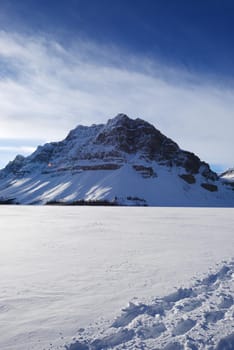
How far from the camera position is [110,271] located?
7.75 meters

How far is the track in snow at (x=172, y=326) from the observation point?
3957mm

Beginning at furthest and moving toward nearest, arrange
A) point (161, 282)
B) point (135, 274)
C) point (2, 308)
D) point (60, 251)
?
point (60, 251)
point (135, 274)
point (161, 282)
point (2, 308)

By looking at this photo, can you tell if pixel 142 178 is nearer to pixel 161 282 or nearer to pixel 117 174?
pixel 117 174

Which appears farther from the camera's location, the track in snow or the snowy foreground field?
the snowy foreground field

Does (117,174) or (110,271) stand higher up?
(117,174)

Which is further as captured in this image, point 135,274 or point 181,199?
point 181,199

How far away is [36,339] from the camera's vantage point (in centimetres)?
398

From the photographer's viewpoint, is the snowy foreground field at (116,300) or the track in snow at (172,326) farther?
the snowy foreground field at (116,300)

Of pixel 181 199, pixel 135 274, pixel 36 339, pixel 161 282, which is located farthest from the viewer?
pixel 181 199

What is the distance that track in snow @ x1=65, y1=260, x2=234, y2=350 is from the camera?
3.96 m

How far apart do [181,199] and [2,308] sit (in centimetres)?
17018

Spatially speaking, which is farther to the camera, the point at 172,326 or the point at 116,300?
the point at 116,300

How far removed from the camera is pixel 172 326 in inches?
177

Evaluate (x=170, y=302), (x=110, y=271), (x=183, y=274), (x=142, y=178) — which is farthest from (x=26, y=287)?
(x=142, y=178)
